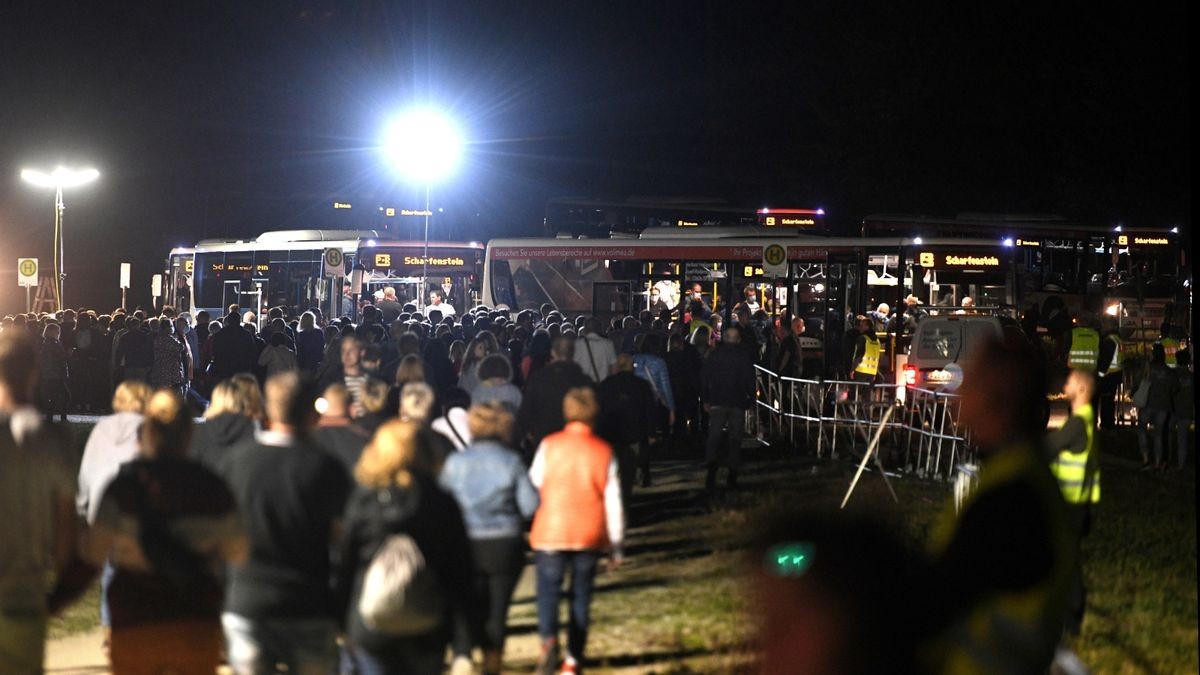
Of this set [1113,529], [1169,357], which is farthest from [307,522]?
[1169,357]

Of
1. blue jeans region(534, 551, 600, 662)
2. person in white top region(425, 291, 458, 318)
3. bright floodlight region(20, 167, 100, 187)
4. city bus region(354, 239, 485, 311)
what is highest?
bright floodlight region(20, 167, 100, 187)

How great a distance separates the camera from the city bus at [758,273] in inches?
1120

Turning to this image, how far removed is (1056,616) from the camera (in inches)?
155

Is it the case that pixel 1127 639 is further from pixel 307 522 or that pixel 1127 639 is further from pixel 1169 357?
pixel 1169 357

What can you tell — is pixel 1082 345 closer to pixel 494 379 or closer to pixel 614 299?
pixel 614 299

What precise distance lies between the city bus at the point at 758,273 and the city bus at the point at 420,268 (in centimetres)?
141

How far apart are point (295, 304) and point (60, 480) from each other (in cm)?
3308

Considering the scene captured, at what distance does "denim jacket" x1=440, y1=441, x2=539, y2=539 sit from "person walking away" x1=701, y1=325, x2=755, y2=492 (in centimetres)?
809

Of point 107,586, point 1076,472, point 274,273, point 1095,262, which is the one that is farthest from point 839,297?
point 107,586

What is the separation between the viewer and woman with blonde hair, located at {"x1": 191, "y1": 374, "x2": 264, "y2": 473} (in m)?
8.27

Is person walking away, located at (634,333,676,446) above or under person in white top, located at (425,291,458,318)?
under

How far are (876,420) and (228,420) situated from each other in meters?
12.1

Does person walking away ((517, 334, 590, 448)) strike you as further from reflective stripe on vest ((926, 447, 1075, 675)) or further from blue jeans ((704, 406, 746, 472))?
reflective stripe on vest ((926, 447, 1075, 675))

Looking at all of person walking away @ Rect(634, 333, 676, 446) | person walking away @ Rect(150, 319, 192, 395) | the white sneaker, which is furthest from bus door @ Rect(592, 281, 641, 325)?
the white sneaker
